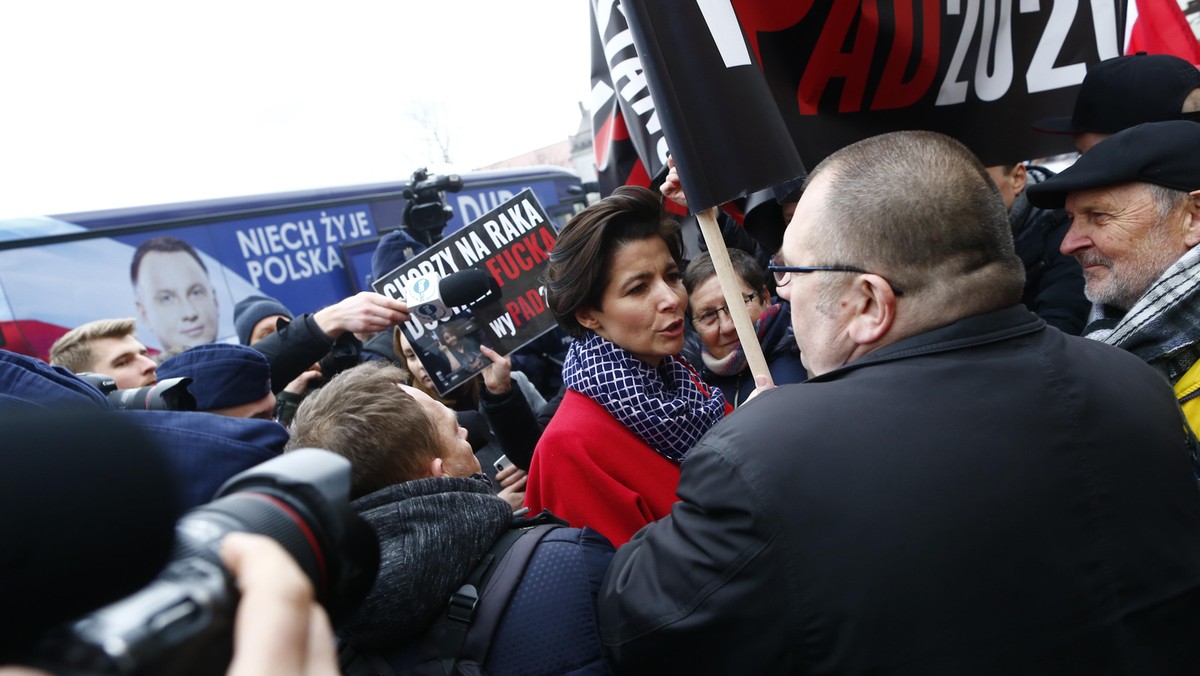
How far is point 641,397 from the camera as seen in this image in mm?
2268

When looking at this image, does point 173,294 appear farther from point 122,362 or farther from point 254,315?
point 122,362

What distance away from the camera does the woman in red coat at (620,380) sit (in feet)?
7.01

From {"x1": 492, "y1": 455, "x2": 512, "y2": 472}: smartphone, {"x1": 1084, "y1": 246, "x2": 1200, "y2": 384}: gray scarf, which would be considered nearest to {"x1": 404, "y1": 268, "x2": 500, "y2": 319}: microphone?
{"x1": 492, "y1": 455, "x2": 512, "y2": 472}: smartphone

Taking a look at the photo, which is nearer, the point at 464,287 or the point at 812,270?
the point at 812,270

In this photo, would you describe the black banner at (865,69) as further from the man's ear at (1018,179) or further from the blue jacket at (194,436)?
the blue jacket at (194,436)

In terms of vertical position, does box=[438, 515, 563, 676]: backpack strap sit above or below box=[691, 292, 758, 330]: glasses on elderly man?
above

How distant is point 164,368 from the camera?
240cm

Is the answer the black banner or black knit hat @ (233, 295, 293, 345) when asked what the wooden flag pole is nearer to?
the black banner

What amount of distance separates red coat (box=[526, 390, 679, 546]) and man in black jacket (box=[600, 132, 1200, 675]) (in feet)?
2.48

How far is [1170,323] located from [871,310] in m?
1.05

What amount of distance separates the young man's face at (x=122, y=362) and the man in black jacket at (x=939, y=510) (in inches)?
115

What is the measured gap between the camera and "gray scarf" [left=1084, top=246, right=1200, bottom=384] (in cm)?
188

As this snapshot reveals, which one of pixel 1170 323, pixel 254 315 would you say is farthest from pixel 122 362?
pixel 1170 323

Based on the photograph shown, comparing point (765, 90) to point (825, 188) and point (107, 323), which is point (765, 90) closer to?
point (825, 188)
